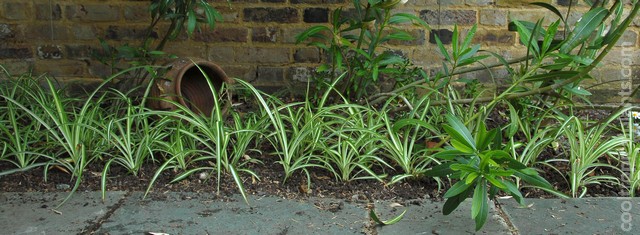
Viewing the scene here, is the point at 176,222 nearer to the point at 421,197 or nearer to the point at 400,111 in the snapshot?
the point at 421,197

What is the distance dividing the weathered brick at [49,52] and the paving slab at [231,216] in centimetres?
199

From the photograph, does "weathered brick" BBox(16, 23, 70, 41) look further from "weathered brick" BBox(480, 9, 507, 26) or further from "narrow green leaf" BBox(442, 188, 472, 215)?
"narrow green leaf" BBox(442, 188, 472, 215)

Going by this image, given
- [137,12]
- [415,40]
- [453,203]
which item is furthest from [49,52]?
[453,203]

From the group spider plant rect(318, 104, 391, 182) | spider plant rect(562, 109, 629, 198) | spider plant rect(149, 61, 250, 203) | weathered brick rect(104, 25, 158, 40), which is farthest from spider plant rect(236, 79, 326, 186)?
weathered brick rect(104, 25, 158, 40)

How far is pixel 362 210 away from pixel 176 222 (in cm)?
70

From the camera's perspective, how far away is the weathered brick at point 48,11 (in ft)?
14.2

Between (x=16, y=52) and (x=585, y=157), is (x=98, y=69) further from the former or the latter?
(x=585, y=157)

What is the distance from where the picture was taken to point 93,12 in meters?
4.32

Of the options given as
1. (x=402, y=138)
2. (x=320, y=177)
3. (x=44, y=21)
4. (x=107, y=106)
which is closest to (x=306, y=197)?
(x=320, y=177)

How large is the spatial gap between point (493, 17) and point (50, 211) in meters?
2.87

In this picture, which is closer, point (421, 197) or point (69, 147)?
point (421, 197)

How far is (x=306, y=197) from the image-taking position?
2.79m

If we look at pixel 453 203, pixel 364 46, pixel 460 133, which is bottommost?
pixel 453 203

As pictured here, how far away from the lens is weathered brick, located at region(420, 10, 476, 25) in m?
4.31
